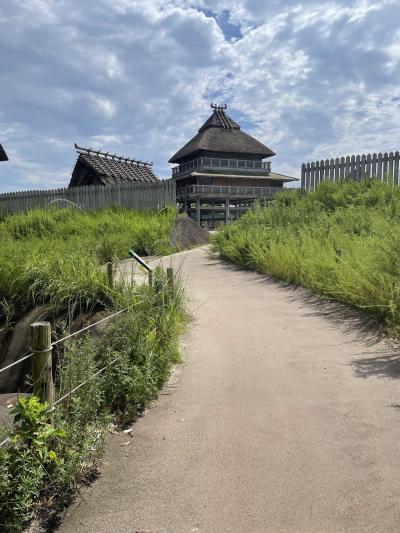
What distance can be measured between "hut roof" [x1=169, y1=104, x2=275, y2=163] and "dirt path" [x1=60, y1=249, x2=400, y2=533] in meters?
36.4

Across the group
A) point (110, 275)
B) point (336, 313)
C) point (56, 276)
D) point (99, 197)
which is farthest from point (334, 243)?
point (99, 197)

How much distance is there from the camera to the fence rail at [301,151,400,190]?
1377 centimetres

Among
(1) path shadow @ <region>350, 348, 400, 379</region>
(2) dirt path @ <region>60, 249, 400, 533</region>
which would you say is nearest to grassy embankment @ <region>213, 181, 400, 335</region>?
(1) path shadow @ <region>350, 348, 400, 379</region>

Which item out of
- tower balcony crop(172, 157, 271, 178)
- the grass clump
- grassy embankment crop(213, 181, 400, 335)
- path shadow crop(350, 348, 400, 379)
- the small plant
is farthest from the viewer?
tower balcony crop(172, 157, 271, 178)

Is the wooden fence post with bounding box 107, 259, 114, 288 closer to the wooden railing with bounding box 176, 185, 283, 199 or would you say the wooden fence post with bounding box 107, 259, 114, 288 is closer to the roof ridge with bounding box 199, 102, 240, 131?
the wooden railing with bounding box 176, 185, 283, 199

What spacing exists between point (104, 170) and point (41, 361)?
23.4 meters

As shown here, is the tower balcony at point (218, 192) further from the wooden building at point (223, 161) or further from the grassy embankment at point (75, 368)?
the grassy embankment at point (75, 368)

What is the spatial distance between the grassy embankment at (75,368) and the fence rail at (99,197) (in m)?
7.54

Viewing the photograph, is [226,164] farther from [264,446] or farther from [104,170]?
[264,446]

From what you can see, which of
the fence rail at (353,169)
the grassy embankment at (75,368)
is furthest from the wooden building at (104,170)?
the grassy embankment at (75,368)

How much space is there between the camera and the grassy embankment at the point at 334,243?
19.5 feet

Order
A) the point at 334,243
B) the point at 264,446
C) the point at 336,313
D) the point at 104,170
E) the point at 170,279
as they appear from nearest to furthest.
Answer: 1. the point at 264,446
2. the point at 170,279
3. the point at 336,313
4. the point at 334,243
5. the point at 104,170

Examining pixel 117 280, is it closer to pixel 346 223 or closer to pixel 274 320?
pixel 274 320

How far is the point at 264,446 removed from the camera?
326 centimetres
